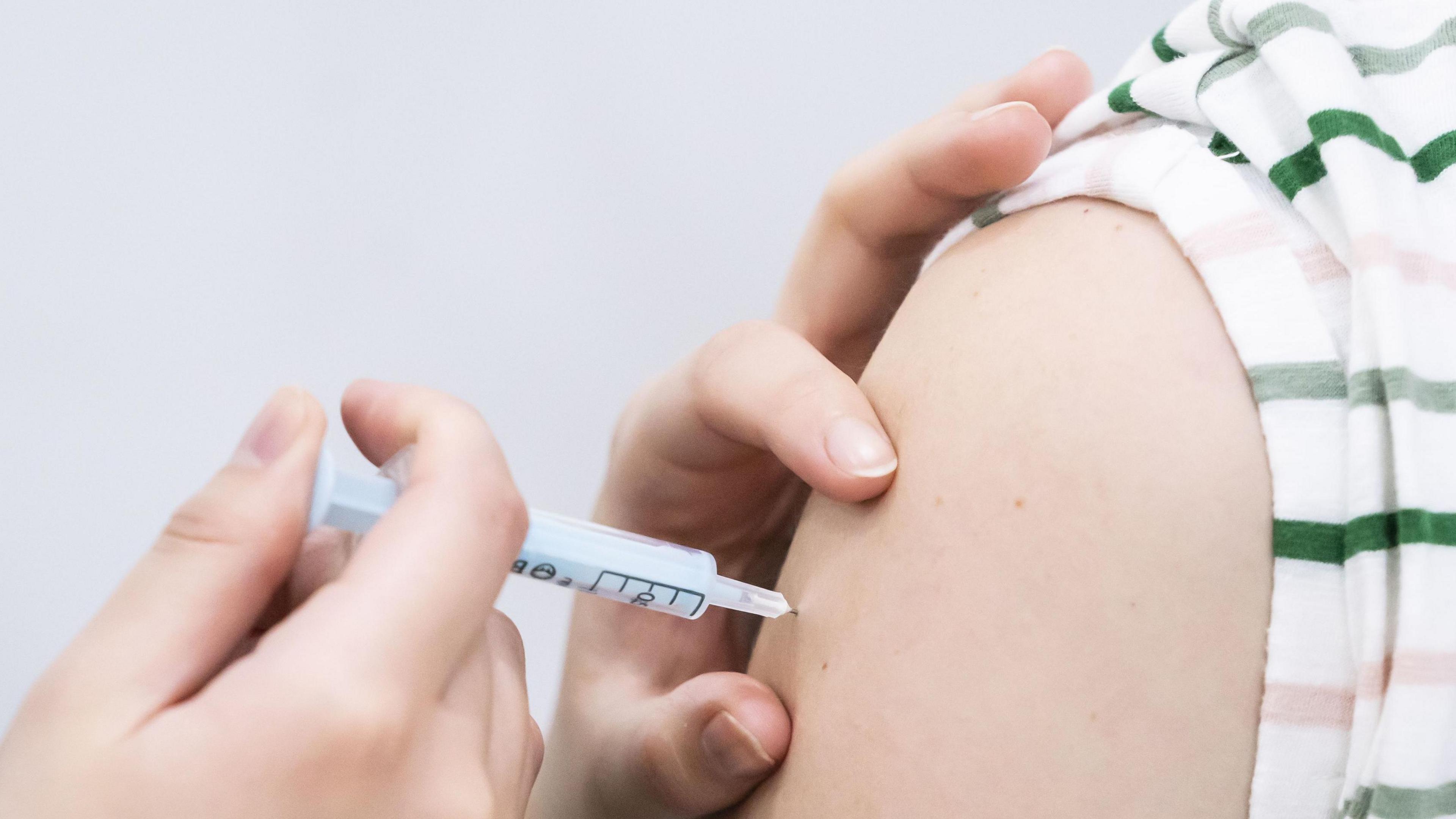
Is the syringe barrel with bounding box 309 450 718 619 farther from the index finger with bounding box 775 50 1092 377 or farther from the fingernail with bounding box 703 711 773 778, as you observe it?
the index finger with bounding box 775 50 1092 377

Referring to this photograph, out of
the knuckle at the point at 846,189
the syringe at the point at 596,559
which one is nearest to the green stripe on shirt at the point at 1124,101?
the knuckle at the point at 846,189

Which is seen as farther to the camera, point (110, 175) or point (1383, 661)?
point (110, 175)

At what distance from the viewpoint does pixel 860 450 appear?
57 cm

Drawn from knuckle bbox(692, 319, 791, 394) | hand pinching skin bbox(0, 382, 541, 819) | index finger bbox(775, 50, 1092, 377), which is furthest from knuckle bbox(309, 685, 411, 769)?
index finger bbox(775, 50, 1092, 377)

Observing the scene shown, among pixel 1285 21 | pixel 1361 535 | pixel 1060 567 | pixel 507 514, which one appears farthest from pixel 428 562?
pixel 1285 21

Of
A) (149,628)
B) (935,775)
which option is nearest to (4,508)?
(149,628)

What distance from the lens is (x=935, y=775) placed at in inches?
19.5

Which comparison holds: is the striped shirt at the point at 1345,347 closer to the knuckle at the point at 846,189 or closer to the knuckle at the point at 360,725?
the knuckle at the point at 846,189

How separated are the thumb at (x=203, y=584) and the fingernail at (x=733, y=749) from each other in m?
0.28

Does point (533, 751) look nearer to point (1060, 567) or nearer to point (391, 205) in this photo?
point (1060, 567)

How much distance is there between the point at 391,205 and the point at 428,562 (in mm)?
1097

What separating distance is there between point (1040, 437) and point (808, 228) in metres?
0.45

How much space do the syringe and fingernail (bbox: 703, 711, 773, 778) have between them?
2.8 inches

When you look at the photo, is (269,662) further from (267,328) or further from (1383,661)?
(267,328)
